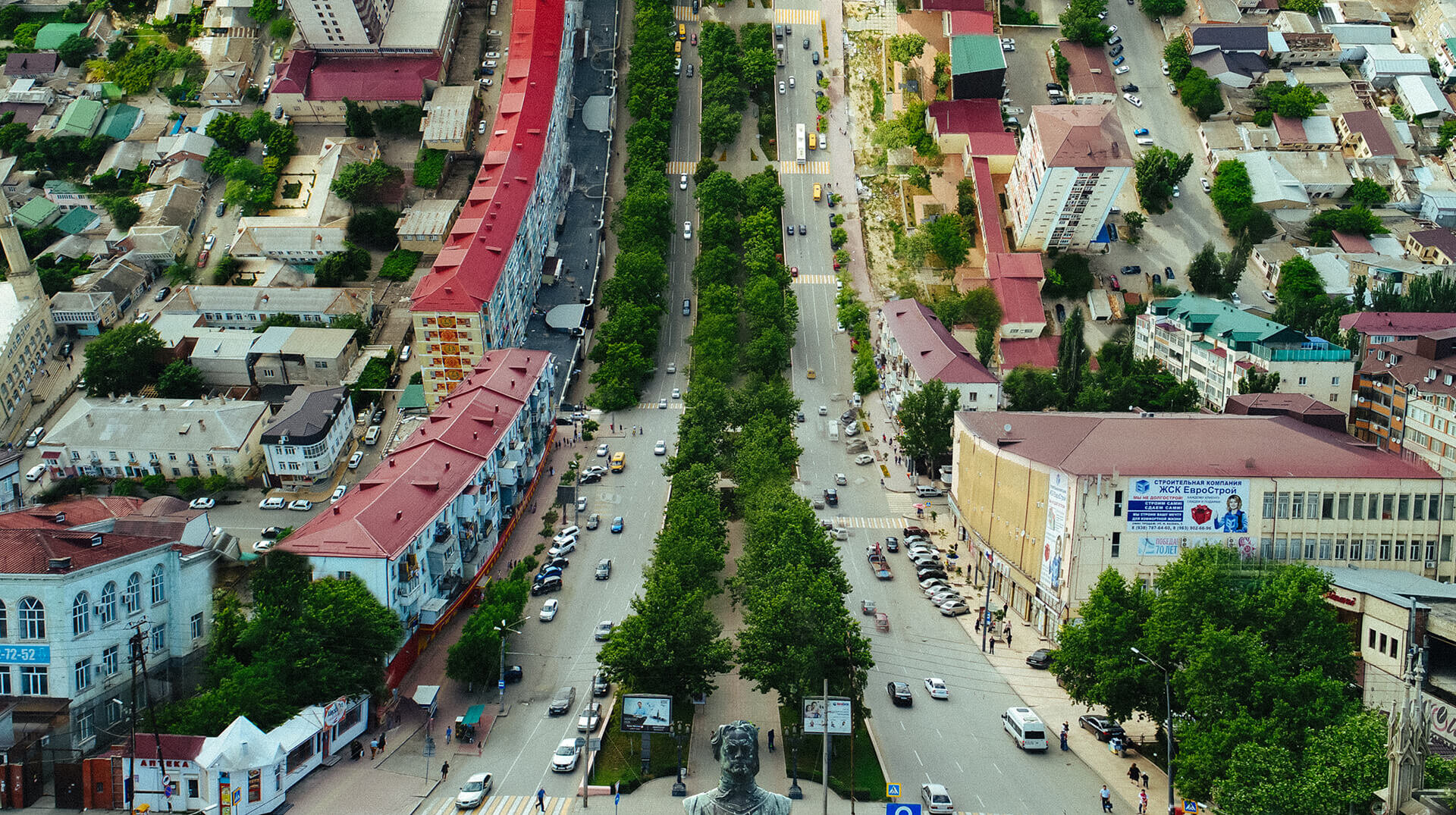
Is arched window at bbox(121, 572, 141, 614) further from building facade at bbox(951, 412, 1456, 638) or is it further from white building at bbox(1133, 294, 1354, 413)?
white building at bbox(1133, 294, 1354, 413)

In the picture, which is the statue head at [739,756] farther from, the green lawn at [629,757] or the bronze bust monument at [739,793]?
the green lawn at [629,757]

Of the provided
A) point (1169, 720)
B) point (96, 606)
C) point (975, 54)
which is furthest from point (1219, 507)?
point (96, 606)

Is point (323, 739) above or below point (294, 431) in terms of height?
below

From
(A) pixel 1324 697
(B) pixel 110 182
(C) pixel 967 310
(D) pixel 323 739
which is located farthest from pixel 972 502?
(B) pixel 110 182

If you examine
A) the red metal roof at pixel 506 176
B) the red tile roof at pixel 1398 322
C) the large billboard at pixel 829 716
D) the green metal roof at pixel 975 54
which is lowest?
the large billboard at pixel 829 716

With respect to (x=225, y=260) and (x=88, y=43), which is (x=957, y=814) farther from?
(x=88, y=43)

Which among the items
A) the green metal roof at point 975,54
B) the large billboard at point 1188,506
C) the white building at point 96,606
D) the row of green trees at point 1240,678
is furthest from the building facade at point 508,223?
the row of green trees at point 1240,678
